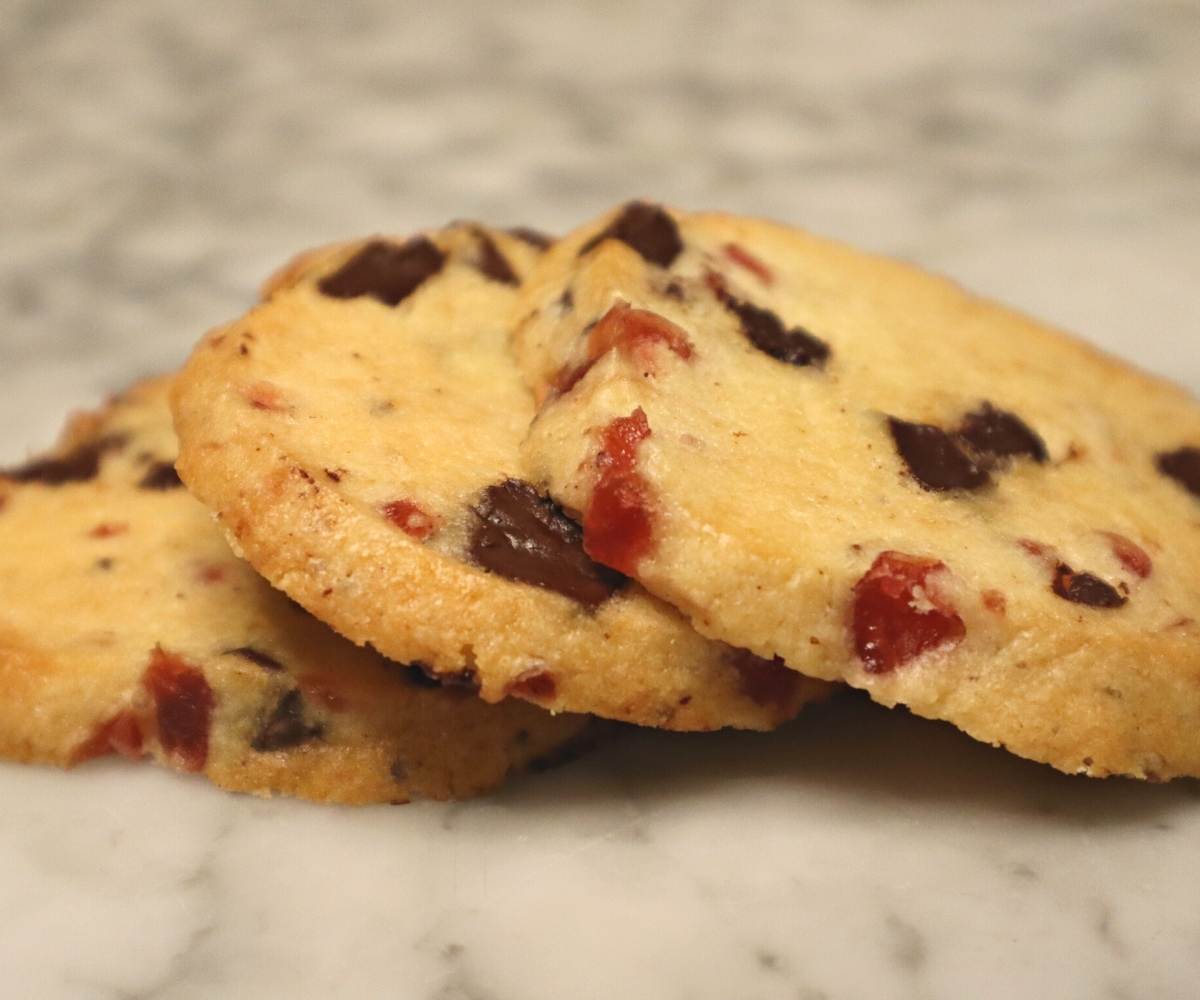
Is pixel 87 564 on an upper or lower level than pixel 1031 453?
lower

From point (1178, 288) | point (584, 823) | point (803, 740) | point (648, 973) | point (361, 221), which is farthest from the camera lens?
point (361, 221)

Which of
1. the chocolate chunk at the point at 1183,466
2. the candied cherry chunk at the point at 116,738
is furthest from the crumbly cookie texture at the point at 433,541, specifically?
the chocolate chunk at the point at 1183,466

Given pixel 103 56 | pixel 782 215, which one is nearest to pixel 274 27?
pixel 103 56

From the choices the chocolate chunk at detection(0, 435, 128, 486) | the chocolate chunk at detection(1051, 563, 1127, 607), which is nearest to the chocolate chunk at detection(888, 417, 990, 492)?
the chocolate chunk at detection(1051, 563, 1127, 607)

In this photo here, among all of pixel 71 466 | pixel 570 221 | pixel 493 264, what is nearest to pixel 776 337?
pixel 493 264

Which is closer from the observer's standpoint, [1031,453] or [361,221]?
[1031,453]

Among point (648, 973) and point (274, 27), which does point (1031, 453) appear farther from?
point (274, 27)

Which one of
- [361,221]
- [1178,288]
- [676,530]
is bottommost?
[361,221]

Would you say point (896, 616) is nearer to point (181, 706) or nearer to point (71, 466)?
point (181, 706)
